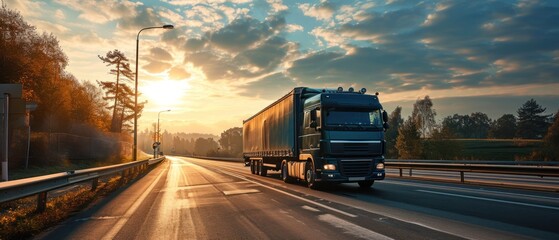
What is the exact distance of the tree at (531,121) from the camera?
363ft

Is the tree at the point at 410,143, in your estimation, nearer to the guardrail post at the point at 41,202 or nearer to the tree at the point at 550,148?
the tree at the point at 550,148

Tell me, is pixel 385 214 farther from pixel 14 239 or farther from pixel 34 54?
pixel 34 54

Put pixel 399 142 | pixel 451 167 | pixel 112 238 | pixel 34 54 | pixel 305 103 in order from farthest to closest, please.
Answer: pixel 399 142 < pixel 34 54 < pixel 451 167 < pixel 305 103 < pixel 112 238

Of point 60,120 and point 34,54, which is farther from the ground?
point 34,54

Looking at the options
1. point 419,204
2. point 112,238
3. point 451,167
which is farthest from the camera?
point 451,167

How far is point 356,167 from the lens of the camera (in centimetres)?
1397

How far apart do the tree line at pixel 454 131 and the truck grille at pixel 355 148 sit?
4351 cm

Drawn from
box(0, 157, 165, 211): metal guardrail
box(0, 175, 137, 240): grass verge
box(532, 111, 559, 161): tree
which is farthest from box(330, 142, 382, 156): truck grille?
box(532, 111, 559, 161): tree

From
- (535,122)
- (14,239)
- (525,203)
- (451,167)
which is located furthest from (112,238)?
(535,122)

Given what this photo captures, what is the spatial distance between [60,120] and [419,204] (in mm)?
44710

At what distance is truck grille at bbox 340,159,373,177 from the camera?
13867 mm

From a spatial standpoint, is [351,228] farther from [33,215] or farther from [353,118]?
[353,118]

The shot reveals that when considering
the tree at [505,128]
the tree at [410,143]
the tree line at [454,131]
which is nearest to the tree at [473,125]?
the tree line at [454,131]

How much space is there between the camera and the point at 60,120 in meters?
45.7
